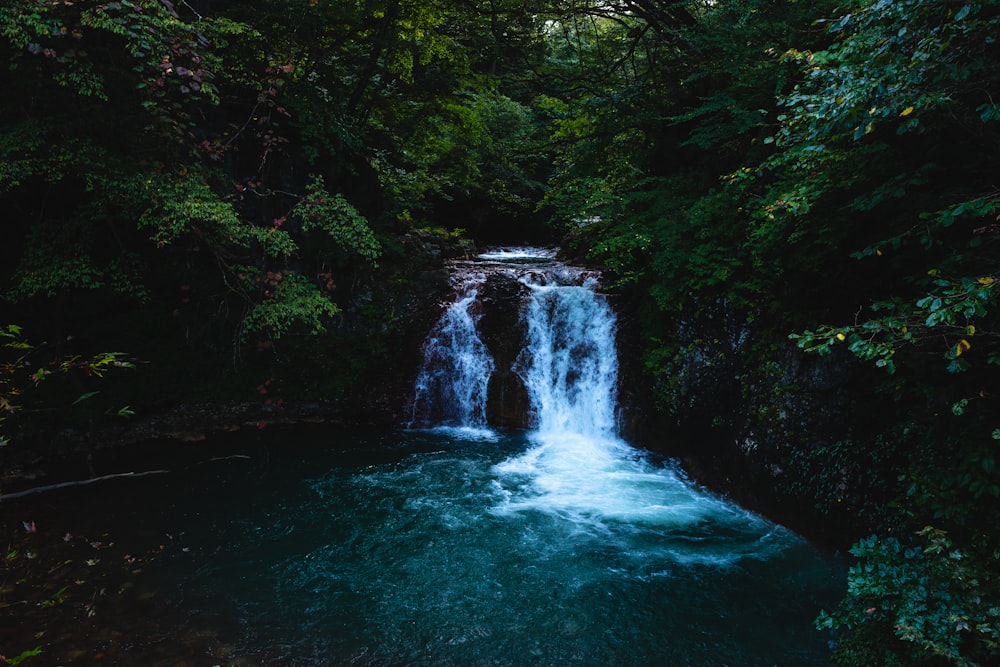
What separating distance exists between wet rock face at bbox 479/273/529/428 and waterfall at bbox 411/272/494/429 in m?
0.19

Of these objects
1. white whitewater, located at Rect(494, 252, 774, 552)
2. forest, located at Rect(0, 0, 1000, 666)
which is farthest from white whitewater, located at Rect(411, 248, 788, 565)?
forest, located at Rect(0, 0, 1000, 666)

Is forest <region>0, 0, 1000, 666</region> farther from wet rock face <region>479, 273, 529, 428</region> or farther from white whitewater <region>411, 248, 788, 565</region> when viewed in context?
wet rock face <region>479, 273, 529, 428</region>

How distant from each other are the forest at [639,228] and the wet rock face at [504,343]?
149cm

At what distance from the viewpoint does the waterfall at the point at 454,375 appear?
11.3m

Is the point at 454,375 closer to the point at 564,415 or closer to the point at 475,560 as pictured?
the point at 564,415

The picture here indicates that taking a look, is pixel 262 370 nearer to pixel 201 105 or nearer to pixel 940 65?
pixel 201 105

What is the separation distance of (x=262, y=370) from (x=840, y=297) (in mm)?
10152

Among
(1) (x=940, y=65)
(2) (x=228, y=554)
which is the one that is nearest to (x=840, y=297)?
(1) (x=940, y=65)

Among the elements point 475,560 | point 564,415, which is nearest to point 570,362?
point 564,415

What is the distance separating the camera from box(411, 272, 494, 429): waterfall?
444 inches

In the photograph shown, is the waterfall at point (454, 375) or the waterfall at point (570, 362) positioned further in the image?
the waterfall at point (454, 375)

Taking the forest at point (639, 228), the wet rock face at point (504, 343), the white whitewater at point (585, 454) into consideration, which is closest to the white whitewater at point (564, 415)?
the white whitewater at point (585, 454)

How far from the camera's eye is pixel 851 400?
6082 mm

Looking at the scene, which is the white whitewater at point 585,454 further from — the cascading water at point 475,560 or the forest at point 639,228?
the forest at point 639,228
